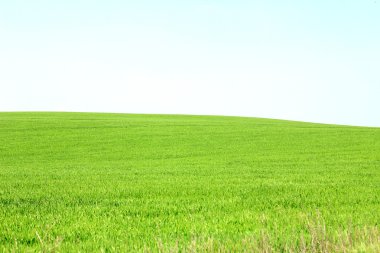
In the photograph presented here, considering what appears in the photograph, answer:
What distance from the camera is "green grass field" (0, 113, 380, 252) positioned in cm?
618

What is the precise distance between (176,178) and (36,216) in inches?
266

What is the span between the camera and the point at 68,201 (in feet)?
33.4

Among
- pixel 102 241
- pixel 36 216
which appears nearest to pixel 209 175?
pixel 36 216

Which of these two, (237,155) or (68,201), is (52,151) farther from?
(68,201)

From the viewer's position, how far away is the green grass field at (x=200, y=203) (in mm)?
6180

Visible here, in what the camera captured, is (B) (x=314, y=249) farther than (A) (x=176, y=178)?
No

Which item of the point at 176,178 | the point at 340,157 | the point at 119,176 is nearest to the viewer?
the point at 176,178

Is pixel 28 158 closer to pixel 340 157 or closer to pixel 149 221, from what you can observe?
pixel 340 157

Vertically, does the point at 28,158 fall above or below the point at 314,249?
below

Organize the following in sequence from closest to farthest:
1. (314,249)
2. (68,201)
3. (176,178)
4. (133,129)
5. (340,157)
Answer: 1. (314,249)
2. (68,201)
3. (176,178)
4. (340,157)
5. (133,129)

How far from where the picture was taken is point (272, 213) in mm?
8609

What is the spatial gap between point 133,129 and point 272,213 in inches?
1143

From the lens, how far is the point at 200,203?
973cm

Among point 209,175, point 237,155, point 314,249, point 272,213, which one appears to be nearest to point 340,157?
point 237,155
